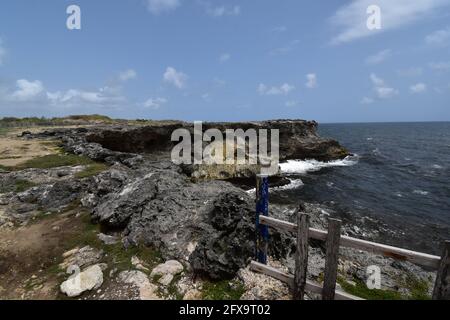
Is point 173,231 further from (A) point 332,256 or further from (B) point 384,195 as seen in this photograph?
(B) point 384,195

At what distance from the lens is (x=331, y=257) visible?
6242 millimetres

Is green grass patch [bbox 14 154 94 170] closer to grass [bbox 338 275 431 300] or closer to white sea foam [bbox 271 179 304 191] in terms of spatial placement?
white sea foam [bbox 271 179 304 191]

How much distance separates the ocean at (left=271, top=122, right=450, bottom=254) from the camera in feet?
62.0

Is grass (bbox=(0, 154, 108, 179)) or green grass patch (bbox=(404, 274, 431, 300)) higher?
grass (bbox=(0, 154, 108, 179))

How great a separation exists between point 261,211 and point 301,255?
5.23ft

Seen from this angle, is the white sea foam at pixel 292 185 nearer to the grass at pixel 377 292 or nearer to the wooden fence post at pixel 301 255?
the grass at pixel 377 292

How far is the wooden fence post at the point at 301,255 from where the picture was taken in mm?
6520

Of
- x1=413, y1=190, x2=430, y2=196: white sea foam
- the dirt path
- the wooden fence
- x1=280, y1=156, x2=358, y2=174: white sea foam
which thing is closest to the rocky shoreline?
the dirt path

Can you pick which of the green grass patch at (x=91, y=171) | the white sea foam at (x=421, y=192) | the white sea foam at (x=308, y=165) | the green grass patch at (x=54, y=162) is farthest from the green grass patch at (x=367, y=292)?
the white sea foam at (x=308, y=165)

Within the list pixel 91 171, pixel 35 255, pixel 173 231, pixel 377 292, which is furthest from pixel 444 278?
pixel 91 171

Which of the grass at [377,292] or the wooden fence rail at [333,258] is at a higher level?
the wooden fence rail at [333,258]

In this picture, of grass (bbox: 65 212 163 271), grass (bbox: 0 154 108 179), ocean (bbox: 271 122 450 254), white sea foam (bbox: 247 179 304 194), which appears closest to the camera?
grass (bbox: 65 212 163 271)
